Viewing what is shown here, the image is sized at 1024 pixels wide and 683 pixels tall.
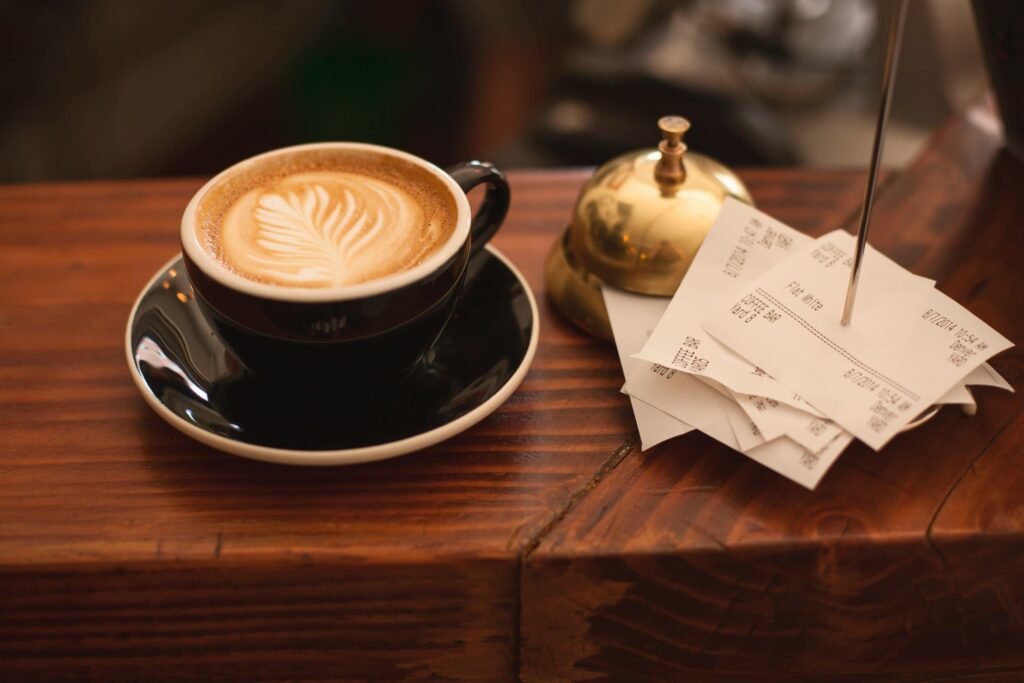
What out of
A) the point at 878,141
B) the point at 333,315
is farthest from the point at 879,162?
the point at 333,315

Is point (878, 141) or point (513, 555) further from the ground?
point (878, 141)

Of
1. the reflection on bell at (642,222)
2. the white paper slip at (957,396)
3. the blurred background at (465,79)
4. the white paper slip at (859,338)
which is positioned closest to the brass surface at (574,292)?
the reflection on bell at (642,222)

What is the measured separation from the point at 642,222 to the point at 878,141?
0.19 metres

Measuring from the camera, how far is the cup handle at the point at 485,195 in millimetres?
728

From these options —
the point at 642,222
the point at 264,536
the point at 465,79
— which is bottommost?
the point at 465,79

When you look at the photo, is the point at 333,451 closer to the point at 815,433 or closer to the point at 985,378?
the point at 815,433

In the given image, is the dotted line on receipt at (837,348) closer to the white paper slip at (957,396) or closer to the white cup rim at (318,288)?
the white paper slip at (957,396)

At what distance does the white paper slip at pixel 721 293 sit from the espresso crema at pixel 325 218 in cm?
18

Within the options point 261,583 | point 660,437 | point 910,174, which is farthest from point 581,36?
point 261,583

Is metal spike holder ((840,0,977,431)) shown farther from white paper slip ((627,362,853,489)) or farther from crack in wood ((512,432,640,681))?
crack in wood ((512,432,640,681))

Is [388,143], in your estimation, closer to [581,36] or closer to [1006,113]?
[581,36]

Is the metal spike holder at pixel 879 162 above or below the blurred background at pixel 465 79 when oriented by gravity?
above

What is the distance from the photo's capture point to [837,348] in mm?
655

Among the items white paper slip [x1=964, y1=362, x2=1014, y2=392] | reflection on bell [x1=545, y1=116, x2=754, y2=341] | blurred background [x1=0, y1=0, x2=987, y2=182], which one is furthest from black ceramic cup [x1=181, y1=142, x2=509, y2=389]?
blurred background [x1=0, y1=0, x2=987, y2=182]
